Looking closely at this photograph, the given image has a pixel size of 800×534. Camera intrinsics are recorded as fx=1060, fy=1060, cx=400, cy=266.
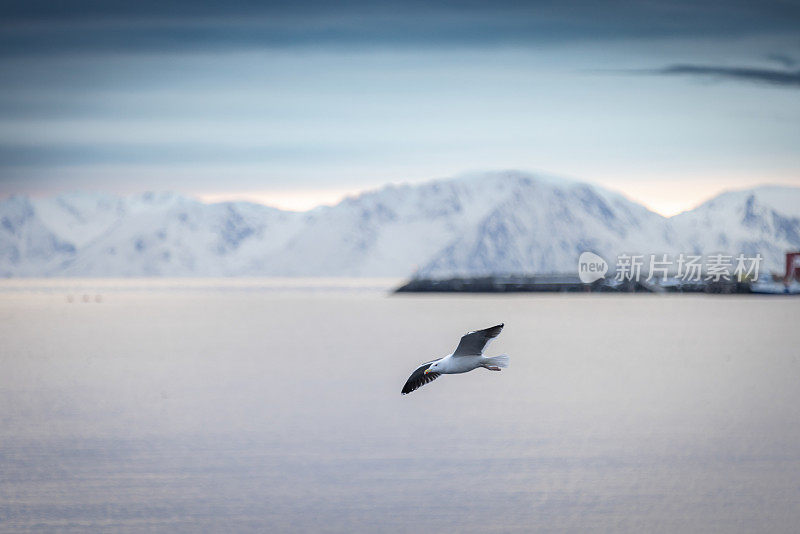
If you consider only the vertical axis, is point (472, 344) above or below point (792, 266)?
above

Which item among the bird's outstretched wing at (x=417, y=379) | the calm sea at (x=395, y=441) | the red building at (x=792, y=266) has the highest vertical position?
the bird's outstretched wing at (x=417, y=379)

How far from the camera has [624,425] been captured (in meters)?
19.4

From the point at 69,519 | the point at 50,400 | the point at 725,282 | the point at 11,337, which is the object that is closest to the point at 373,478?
the point at 69,519

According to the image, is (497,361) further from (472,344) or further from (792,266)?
(792,266)

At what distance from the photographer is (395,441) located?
1759 centimetres

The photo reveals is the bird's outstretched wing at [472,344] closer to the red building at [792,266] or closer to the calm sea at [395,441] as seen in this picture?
the calm sea at [395,441]

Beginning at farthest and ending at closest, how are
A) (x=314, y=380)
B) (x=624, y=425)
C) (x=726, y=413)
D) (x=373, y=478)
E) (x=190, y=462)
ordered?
(x=314, y=380) < (x=726, y=413) < (x=624, y=425) < (x=190, y=462) < (x=373, y=478)

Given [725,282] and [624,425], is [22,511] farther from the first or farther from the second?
[725,282]

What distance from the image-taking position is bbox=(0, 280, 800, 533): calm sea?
12.8 metres

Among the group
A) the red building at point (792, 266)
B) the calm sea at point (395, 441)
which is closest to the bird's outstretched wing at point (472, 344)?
the calm sea at point (395, 441)

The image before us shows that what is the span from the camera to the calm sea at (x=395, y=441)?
42.1ft

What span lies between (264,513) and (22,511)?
299cm

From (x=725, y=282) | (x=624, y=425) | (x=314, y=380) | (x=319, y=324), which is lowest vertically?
(x=725, y=282)

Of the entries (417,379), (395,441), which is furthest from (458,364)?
(395,441)
